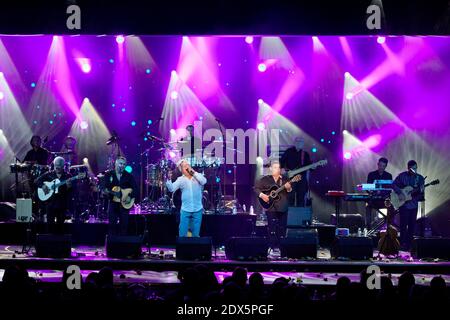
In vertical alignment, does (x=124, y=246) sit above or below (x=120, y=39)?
below

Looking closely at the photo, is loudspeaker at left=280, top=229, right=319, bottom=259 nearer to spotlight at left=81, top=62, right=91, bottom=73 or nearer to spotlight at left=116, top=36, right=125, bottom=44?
spotlight at left=116, top=36, right=125, bottom=44

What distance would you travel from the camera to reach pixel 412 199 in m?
13.1

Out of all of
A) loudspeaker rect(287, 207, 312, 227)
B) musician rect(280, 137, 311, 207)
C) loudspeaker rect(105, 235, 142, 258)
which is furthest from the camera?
musician rect(280, 137, 311, 207)

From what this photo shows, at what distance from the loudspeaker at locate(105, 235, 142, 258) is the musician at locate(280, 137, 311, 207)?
156 inches

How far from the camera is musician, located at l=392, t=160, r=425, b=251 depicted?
1303 cm

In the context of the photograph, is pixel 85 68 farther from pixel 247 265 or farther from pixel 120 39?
pixel 247 265

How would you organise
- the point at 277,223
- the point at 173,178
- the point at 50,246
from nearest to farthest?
the point at 50,246, the point at 277,223, the point at 173,178

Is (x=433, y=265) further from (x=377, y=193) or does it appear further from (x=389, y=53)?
(x=389, y=53)

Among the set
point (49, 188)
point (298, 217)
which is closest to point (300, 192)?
point (298, 217)

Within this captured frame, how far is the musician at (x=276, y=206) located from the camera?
12078mm

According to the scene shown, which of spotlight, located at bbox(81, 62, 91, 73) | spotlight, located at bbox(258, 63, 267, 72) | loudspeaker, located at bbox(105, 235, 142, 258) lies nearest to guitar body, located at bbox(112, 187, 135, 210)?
loudspeaker, located at bbox(105, 235, 142, 258)

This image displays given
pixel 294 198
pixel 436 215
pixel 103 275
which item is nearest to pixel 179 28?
pixel 294 198

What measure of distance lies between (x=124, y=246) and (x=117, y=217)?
1.42 meters

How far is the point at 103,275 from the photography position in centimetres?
590
